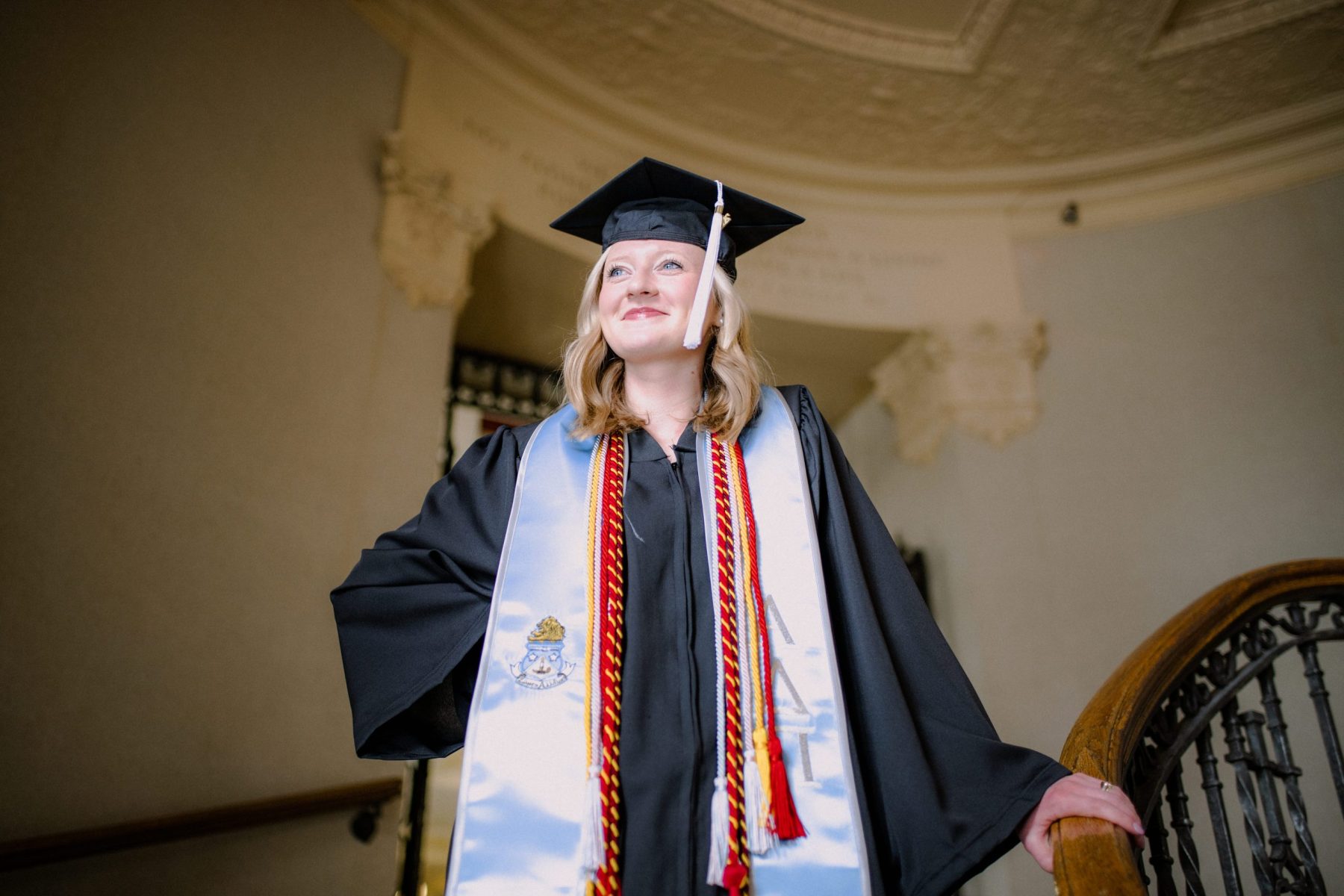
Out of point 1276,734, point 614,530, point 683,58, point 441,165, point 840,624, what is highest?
point 683,58

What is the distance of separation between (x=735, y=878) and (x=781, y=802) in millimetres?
130

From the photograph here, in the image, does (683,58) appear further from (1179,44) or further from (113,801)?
(113,801)

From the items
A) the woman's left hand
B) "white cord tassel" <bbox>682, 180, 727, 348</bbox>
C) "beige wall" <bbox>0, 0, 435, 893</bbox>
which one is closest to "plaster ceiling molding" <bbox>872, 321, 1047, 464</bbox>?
"beige wall" <bbox>0, 0, 435, 893</bbox>

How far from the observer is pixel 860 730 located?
55.8 inches

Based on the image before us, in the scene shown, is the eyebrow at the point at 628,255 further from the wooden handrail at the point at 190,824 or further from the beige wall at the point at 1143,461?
the beige wall at the point at 1143,461

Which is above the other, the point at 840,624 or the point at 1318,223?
the point at 1318,223

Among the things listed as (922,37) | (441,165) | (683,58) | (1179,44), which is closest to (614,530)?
(441,165)

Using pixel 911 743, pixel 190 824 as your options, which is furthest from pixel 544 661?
pixel 190 824

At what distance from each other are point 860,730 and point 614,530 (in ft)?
1.84

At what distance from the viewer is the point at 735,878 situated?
120cm

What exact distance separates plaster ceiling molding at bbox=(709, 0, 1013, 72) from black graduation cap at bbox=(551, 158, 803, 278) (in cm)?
291

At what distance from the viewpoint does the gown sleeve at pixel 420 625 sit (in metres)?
1.46

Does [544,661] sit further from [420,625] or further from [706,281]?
[706,281]

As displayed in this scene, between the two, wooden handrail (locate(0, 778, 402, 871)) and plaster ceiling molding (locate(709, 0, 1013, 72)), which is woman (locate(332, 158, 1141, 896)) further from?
plaster ceiling molding (locate(709, 0, 1013, 72))
